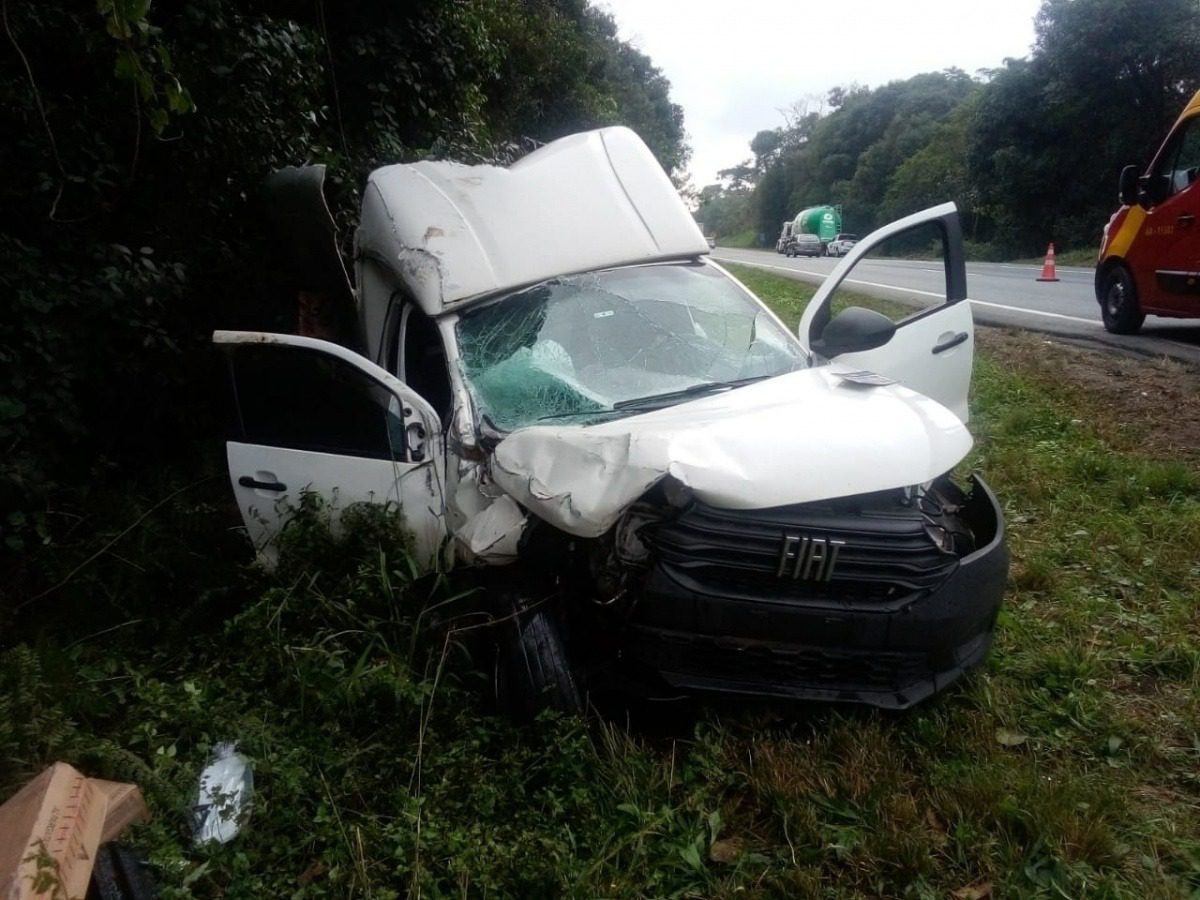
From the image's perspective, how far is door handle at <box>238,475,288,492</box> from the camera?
12.8ft

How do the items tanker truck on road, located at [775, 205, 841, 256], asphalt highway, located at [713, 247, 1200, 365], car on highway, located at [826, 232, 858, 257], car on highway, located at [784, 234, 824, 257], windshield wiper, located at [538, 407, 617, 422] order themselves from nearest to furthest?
windshield wiper, located at [538, 407, 617, 422] → asphalt highway, located at [713, 247, 1200, 365] → car on highway, located at [826, 232, 858, 257] → car on highway, located at [784, 234, 824, 257] → tanker truck on road, located at [775, 205, 841, 256]

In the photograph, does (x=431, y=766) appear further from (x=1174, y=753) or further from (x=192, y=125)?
(x=192, y=125)

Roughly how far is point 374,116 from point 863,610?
6677mm

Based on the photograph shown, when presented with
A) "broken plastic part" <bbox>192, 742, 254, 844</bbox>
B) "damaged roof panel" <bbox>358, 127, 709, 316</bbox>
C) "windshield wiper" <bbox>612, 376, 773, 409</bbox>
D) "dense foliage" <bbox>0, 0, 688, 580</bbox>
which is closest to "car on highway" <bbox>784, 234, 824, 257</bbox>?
"dense foliage" <bbox>0, 0, 688, 580</bbox>

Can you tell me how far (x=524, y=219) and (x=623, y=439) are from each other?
1.74 m

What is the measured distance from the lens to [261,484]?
13.0ft

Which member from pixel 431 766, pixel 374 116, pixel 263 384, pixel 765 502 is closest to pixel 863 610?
pixel 765 502

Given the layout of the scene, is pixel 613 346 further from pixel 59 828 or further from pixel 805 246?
pixel 805 246

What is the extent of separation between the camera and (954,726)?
302 centimetres

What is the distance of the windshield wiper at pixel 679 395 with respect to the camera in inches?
135

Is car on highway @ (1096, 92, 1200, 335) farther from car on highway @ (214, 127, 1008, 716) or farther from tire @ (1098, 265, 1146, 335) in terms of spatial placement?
car on highway @ (214, 127, 1008, 716)

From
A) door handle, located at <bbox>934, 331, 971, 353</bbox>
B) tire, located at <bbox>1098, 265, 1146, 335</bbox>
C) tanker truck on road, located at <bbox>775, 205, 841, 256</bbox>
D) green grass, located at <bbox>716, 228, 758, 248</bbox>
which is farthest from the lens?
green grass, located at <bbox>716, 228, 758, 248</bbox>

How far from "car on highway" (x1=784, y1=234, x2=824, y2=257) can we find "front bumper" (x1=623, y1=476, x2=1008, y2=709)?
41.8m

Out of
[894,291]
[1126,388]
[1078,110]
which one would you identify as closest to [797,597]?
[1126,388]
